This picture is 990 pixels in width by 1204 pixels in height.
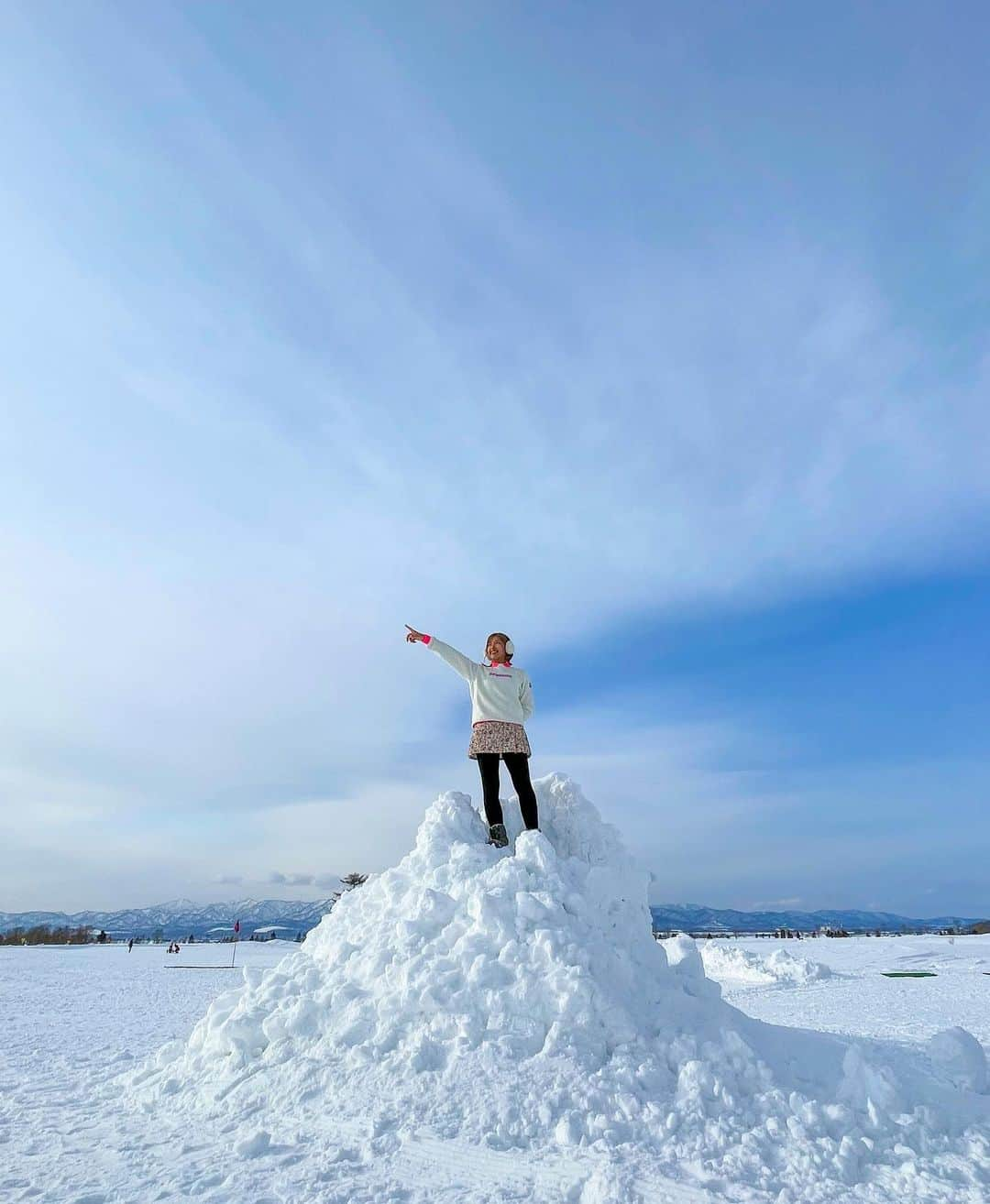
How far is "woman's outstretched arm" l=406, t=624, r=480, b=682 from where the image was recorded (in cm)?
722

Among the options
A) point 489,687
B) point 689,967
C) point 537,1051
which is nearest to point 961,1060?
point 689,967

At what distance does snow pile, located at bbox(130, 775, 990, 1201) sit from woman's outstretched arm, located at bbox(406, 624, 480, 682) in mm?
1576

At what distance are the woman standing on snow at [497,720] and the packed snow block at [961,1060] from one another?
3594mm

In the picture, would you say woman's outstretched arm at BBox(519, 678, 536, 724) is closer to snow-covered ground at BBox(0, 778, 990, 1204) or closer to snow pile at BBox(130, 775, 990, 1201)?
snow-covered ground at BBox(0, 778, 990, 1204)

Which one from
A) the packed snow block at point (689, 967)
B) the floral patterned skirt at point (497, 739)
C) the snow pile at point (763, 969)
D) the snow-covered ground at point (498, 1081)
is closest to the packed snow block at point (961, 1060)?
the snow-covered ground at point (498, 1081)

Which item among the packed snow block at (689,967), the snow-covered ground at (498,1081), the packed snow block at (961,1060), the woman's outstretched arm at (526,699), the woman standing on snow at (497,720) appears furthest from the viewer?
the woman's outstretched arm at (526,699)

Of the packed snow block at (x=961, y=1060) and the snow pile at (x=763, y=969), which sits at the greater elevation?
the packed snow block at (x=961, y=1060)

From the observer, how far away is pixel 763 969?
16.9 meters

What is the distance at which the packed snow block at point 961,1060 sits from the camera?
5.52 meters

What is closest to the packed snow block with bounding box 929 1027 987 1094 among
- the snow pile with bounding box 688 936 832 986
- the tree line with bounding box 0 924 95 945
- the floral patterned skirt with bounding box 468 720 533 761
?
the floral patterned skirt with bounding box 468 720 533 761

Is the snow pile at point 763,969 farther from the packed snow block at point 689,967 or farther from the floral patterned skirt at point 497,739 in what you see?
the floral patterned skirt at point 497,739

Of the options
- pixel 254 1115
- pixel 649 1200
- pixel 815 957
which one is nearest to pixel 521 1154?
pixel 649 1200

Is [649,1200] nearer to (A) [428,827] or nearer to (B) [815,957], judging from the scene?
(A) [428,827]

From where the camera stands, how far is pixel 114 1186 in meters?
3.83
